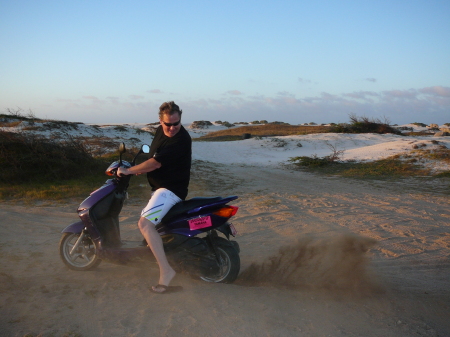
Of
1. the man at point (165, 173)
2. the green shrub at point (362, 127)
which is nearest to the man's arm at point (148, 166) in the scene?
the man at point (165, 173)

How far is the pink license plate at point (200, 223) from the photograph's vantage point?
12.2ft

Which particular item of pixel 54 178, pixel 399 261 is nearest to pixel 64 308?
pixel 399 261

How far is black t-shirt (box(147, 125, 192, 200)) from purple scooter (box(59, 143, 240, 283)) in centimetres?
17

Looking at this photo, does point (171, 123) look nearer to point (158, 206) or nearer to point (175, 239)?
point (158, 206)

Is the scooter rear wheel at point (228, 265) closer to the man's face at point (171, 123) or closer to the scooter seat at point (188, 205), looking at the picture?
the scooter seat at point (188, 205)

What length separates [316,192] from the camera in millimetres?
9141

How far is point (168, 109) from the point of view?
12.3ft

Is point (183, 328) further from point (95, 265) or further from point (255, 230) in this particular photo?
point (255, 230)

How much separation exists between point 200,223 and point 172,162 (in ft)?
2.14

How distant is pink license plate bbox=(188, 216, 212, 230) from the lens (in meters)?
3.72

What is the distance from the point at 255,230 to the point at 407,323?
9.73 ft

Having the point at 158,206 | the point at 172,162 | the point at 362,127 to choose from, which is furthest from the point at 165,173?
the point at 362,127

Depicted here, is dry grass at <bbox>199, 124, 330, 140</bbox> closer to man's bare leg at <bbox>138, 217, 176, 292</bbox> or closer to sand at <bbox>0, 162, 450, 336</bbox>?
sand at <bbox>0, 162, 450, 336</bbox>

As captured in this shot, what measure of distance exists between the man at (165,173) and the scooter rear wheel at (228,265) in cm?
49
